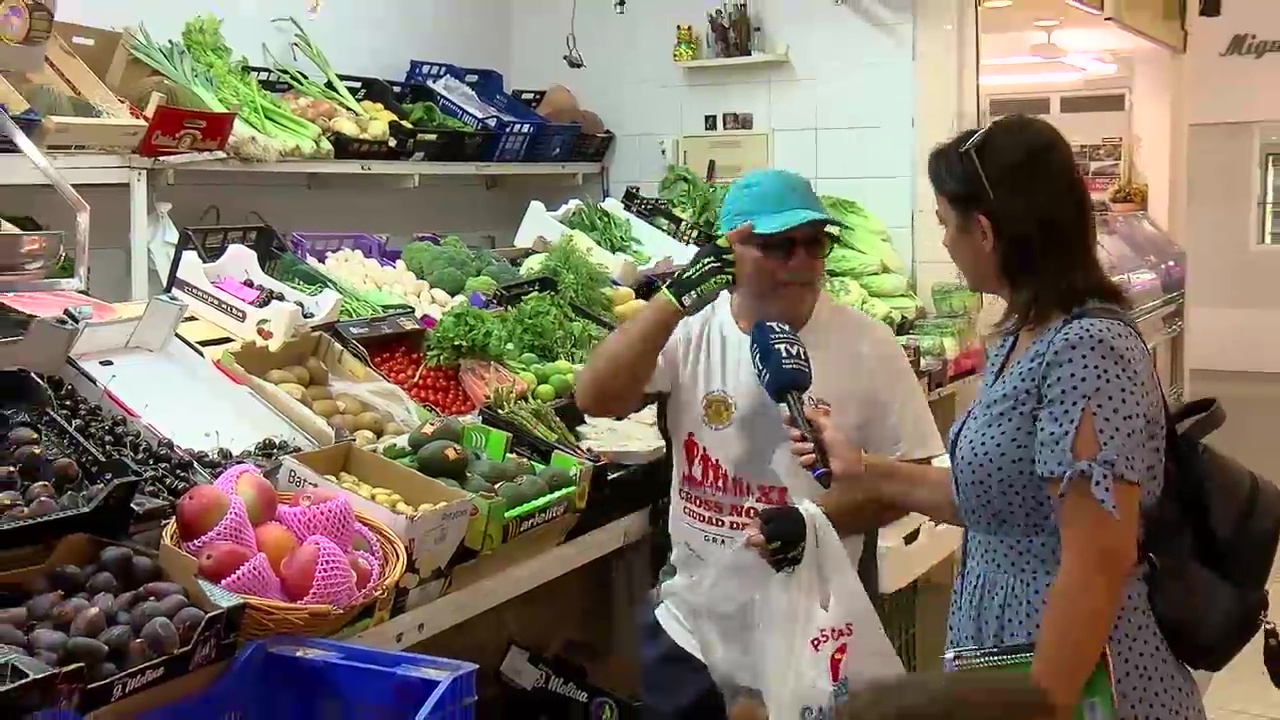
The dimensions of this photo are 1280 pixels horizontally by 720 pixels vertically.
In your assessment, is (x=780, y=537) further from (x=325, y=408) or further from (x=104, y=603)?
(x=325, y=408)

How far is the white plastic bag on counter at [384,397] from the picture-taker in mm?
3275

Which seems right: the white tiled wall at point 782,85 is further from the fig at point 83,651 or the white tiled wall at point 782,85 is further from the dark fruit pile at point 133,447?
the fig at point 83,651

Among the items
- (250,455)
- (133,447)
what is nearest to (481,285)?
(250,455)

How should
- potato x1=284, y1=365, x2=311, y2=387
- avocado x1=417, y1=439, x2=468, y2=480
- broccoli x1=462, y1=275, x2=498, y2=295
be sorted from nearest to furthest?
avocado x1=417, y1=439, x2=468, y2=480, potato x1=284, y1=365, x2=311, y2=387, broccoli x1=462, y1=275, x2=498, y2=295

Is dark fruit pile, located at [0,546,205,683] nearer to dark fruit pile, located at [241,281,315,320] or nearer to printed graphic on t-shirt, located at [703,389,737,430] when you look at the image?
printed graphic on t-shirt, located at [703,389,737,430]

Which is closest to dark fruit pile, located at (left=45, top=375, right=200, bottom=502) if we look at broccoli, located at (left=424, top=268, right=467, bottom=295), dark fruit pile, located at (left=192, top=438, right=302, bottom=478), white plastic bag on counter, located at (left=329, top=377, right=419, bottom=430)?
dark fruit pile, located at (left=192, top=438, right=302, bottom=478)

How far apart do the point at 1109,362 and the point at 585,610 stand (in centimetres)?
238

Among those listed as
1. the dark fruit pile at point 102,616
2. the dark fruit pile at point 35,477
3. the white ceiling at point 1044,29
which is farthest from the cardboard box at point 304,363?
the white ceiling at point 1044,29

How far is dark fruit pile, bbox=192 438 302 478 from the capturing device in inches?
99.5

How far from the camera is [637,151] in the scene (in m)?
6.13

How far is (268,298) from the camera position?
3414 mm

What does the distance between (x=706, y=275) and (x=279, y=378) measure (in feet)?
4.82

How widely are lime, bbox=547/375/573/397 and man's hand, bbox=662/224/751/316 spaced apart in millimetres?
1433

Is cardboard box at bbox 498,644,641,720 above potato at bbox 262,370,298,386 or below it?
below
